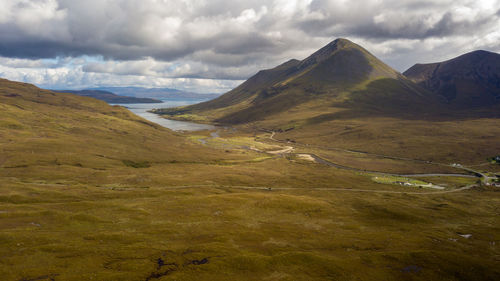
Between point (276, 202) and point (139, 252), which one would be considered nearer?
point (139, 252)

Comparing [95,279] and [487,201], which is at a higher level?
[95,279]

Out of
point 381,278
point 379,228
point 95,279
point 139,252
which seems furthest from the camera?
point 379,228

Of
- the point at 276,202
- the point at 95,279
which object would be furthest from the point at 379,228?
the point at 95,279

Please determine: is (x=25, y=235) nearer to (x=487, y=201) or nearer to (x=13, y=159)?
(x=13, y=159)

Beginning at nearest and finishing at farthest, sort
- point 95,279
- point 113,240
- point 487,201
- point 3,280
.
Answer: point 3,280, point 95,279, point 113,240, point 487,201

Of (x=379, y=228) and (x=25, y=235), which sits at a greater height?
(x=25, y=235)

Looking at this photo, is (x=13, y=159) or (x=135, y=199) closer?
(x=135, y=199)

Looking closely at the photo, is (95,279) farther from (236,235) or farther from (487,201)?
(487,201)

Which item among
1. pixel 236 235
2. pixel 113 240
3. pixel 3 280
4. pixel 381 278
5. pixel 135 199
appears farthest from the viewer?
pixel 135 199

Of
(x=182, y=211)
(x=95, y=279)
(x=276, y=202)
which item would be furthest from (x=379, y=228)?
(x=95, y=279)
